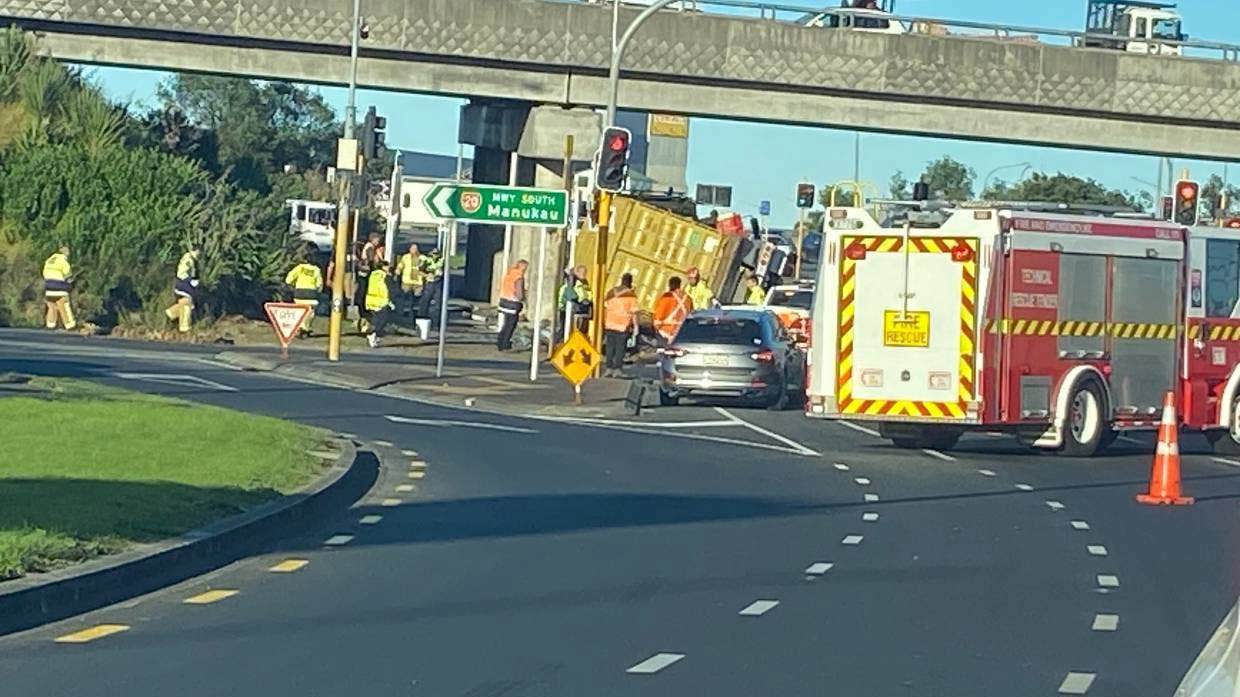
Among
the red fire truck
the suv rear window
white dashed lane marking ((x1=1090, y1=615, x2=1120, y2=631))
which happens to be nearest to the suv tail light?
the suv rear window

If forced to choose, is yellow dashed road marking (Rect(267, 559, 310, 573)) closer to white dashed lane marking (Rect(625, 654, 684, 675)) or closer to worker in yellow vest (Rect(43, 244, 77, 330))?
white dashed lane marking (Rect(625, 654, 684, 675))

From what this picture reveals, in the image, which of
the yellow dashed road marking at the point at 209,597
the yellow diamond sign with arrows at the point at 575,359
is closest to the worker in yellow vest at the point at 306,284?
the yellow diamond sign with arrows at the point at 575,359

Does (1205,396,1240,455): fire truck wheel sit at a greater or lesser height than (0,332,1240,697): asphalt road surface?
greater

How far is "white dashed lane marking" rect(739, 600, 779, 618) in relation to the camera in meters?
12.2

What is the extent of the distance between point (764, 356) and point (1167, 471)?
35.2 feet

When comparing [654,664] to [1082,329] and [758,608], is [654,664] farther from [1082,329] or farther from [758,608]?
[1082,329]

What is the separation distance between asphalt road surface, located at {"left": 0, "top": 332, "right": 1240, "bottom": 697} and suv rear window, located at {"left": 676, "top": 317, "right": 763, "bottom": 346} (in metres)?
6.89

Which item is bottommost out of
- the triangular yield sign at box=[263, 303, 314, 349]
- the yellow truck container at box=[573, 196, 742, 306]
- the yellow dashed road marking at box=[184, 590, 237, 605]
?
the yellow dashed road marking at box=[184, 590, 237, 605]

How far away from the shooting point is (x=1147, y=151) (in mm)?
50719

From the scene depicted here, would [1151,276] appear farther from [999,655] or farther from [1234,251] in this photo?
[999,655]

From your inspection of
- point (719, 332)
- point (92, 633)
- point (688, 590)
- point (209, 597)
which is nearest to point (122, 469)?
point (209, 597)

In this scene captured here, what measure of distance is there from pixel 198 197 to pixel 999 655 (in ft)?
124

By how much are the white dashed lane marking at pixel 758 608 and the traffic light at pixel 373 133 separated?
25.8 meters

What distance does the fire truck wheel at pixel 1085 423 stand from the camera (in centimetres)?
2567
